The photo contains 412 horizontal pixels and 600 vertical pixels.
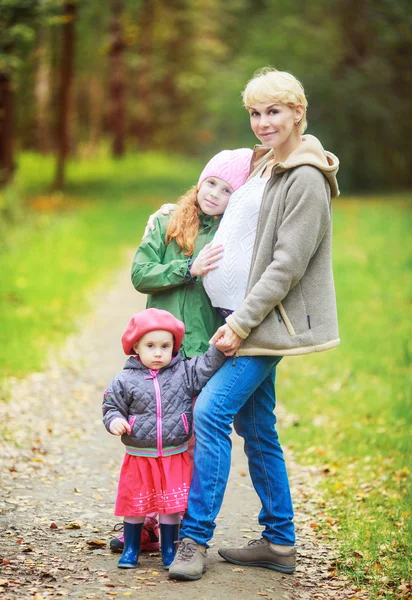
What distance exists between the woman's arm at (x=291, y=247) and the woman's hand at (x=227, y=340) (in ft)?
0.14

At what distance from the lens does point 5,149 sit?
1894cm

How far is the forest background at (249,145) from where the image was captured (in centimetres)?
646

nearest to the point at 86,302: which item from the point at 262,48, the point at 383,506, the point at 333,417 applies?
the point at 333,417

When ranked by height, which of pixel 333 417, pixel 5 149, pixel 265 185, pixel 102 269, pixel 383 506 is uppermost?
pixel 5 149

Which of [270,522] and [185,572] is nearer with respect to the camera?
[185,572]

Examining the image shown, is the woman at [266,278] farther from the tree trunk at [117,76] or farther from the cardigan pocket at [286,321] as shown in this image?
the tree trunk at [117,76]

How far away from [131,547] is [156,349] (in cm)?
99

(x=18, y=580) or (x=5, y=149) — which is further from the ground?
(x=5, y=149)

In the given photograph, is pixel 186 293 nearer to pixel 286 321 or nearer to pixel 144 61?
pixel 286 321

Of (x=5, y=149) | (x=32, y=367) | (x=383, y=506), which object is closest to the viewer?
(x=383, y=506)

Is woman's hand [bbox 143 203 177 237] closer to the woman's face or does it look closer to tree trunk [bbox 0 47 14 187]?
the woman's face

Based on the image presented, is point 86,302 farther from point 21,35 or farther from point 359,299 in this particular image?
point 21,35

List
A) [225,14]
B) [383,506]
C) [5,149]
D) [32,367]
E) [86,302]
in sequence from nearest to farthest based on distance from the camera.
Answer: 1. [383,506]
2. [32,367]
3. [86,302]
4. [5,149]
5. [225,14]

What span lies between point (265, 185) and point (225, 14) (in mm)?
39591
